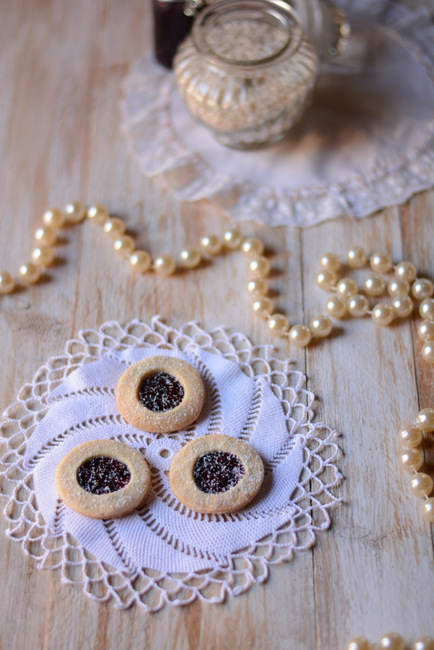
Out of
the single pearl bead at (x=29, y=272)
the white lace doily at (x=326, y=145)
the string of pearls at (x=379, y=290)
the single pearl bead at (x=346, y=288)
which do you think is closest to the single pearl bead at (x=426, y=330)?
the string of pearls at (x=379, y=290)

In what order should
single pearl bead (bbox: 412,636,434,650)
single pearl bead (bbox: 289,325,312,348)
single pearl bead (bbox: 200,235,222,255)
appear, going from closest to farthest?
1. single pearl bead (bbox: 412,636,434,650)
2. single pearl bead (bbox: 289,325,312,348)
3. single pearl bead (bbox: 200,235,222,255)

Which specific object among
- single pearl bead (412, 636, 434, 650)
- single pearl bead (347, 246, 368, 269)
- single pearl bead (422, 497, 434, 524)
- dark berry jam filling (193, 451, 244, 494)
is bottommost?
single pearl bead (412, 636, 434, 650)

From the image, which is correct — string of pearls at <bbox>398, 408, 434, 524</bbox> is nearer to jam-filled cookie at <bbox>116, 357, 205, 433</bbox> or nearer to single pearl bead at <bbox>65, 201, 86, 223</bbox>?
jam-filled cookie at <bbox>116, 357, 205, 433</bbox>

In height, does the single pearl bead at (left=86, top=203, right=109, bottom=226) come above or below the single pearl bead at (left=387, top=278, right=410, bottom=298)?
above

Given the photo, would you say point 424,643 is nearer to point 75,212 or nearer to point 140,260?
point 140,260

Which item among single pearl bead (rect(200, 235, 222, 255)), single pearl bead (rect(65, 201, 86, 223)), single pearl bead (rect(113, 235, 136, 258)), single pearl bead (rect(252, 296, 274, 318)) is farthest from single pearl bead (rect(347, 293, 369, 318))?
single pearl bead (rect(65, 201, 86, 223))

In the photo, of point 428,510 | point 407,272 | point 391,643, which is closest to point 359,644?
point 391,643

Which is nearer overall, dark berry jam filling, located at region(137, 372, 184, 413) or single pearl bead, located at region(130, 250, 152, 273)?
dark berry jam filling, located at region(137, 372, 184, 413)
